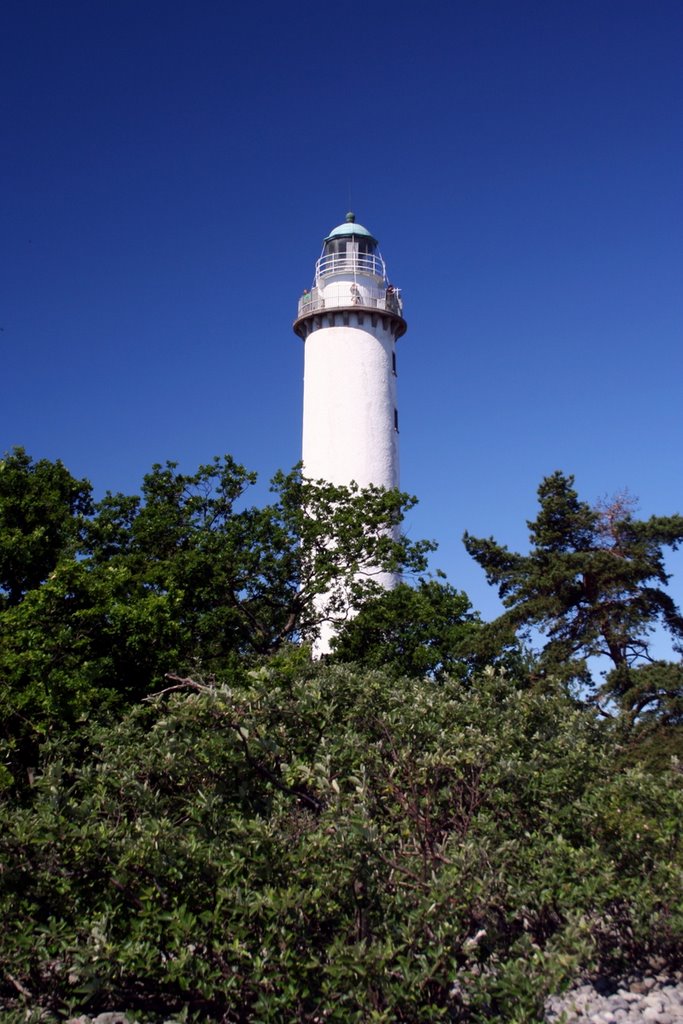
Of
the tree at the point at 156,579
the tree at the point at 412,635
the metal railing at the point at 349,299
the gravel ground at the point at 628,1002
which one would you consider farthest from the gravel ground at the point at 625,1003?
the metal railing at the point at 349,299

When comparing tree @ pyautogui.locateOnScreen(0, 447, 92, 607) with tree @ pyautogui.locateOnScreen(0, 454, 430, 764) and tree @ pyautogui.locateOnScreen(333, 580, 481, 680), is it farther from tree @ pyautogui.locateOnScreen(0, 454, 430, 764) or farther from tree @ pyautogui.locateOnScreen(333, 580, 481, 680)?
tree @ pyautogui.locateOnScreen(333, 580, 481, 680)

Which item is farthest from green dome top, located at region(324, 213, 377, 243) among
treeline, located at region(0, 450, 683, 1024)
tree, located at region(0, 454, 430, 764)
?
treeline, located at region(0, 450, 683, 1024)

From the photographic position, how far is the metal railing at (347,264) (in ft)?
118

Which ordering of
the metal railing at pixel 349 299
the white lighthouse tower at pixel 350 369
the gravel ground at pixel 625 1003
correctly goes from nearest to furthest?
the gravel ground at pixel 625 1003, the white lighthouse tower at pixel 350 369, the metal railing at pixel 349 299

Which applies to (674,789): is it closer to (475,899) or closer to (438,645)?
(475,899)

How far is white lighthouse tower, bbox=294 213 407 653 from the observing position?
33.2 m

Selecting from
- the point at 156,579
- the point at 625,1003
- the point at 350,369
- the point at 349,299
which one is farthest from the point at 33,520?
the point at 349,299

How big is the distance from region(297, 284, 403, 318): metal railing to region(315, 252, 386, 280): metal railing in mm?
835

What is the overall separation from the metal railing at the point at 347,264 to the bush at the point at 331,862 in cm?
2854

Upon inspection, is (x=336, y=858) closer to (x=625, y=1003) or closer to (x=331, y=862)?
(x=331, y=862)

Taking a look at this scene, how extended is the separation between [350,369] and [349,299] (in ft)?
9.40

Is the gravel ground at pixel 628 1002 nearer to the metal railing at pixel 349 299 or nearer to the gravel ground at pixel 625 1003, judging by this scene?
the gravel ground at pixel 625 1003

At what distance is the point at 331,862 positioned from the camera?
22.6 feet

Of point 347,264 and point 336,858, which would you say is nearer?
point 336,858
